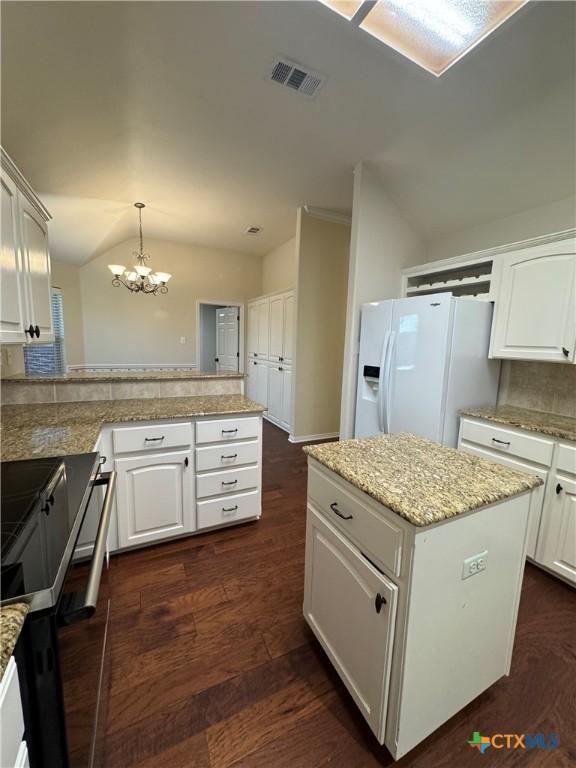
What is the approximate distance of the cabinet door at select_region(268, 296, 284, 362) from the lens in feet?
14.9

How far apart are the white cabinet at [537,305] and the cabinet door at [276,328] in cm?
278

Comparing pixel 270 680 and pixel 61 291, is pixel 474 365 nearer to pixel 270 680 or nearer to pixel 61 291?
pixel 270 680

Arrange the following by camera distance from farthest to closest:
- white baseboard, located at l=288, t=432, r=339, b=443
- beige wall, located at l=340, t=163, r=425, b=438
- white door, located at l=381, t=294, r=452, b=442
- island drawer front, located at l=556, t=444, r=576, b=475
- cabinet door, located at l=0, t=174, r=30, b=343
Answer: white baseboard, located at l=288, t=432, r=339, b=443, beige wall, located at l=340, t=163, r=425, b=438, white door, located at l=381, t=294, r=452, b=442, island drawer front, located at l=556, t=444, r=576, b=475, cabinet door, located at l=0, t=174, r=30, b=343

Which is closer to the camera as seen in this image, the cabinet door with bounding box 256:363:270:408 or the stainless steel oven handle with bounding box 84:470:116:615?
the stainless steel oven handle with bounding box 84:470:116:615

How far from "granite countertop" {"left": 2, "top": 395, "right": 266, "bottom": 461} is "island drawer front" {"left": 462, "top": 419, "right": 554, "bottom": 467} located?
151cm

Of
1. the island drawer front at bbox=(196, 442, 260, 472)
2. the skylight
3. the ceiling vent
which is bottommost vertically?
the island drawer front at bbox=(196, 442, 260, 472)

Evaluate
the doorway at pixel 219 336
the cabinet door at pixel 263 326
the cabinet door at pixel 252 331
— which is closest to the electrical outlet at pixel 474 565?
the cabinet door at pixel 263 326

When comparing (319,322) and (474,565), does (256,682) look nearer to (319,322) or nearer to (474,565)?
(474,565)

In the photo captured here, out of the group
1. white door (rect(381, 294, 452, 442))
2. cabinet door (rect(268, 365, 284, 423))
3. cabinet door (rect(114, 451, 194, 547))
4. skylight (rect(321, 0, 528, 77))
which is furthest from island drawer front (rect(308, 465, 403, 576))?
cabinet door (rect(268, 365, 284, 423))

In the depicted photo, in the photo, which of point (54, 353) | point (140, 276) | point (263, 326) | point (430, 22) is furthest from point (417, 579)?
point (54, 353)

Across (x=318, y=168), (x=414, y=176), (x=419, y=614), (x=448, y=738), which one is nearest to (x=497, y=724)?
(x=448, y=738)

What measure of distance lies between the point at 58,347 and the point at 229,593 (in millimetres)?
4534

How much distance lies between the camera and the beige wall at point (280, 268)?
4996 mm

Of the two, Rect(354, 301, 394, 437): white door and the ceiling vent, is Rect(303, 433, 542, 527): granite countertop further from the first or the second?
the ceiling vent
